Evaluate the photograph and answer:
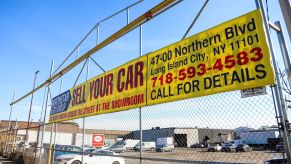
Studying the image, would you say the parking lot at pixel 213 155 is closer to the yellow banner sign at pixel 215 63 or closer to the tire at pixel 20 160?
the yellow banner sign at pixel 215 63

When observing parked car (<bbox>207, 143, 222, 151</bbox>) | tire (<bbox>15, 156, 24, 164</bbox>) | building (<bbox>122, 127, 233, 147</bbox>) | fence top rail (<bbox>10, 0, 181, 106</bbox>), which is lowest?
tire (<bbox>15, 156, 24, 164</bbox>)

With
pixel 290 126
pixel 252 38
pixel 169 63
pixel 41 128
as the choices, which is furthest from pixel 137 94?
pixel 41 128

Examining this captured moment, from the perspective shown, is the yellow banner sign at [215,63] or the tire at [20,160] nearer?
the yellow banner sign at [215,63]

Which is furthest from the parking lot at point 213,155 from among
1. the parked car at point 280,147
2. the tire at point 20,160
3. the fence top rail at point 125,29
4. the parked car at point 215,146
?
the tire at point 20,160

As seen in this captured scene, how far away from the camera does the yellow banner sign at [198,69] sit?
3.70 meters

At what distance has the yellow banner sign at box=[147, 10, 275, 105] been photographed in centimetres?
365

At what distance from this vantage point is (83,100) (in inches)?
331

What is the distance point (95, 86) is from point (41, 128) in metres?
6.18

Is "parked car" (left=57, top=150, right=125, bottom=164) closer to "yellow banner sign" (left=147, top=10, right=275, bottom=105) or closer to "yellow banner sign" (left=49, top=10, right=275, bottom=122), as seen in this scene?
"yellow banner sign" (left=49, top=10, right=275, bottom=122)

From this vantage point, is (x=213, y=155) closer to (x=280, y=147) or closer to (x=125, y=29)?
(x=125, y=29)

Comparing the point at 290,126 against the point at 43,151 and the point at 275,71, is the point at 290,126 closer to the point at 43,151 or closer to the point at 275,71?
the point at 275,71

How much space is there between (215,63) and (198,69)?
35cm

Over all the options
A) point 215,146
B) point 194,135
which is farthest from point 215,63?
point 194,135

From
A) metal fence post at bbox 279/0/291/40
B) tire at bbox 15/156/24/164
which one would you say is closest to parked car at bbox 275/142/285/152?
metal fence post at bbox 279/0/291/40
